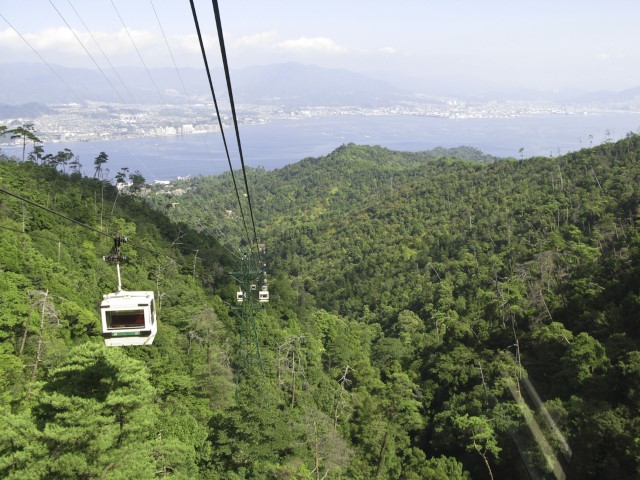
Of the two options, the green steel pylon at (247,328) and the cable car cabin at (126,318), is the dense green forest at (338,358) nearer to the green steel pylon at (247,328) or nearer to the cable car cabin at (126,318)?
the green steel pylon at (247,328)

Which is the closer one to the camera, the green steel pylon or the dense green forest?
the dense green forest

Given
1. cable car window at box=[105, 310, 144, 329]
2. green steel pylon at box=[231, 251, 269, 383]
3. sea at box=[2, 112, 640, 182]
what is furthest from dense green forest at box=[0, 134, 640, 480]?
sea at box=[2, 112, 640, 182]

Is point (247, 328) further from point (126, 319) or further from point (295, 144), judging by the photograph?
point (295, 144)

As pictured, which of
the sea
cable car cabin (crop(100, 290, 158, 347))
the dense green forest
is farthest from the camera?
the sea

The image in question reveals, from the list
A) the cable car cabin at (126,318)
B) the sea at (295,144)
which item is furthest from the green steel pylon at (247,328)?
the sea at (295,144)

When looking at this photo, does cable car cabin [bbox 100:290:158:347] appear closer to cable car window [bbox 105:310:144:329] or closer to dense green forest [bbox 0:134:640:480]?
cable car window [bbox 105:310:144:329]

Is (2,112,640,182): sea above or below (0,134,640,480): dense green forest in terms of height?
above
